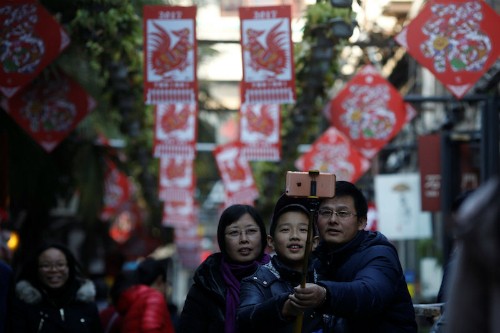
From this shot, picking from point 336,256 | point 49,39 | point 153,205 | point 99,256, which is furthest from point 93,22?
point 99,256

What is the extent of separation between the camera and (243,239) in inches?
253

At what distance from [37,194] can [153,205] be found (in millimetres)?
11796

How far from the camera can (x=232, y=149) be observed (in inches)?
918

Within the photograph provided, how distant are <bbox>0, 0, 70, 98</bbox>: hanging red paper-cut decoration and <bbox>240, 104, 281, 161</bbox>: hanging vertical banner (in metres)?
6.01

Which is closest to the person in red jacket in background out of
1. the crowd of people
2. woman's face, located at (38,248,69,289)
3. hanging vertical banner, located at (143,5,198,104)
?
woman's face, located at (38,248,69,289)

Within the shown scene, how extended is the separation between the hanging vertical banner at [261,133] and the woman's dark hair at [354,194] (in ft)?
36.3

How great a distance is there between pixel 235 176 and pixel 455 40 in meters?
12.1

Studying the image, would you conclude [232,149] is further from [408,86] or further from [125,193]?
[408,86]

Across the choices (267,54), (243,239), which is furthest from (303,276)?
(267,54)

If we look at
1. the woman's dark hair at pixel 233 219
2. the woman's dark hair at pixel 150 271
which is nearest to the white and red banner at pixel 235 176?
the woman's dark hair at pixel 150 271

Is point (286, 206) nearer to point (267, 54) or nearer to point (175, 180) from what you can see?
point (267, 54)

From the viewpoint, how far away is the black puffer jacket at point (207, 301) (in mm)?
6539

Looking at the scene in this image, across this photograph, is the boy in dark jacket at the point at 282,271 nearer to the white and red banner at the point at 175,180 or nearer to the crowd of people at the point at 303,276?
the crowd of people at the point at 303,276

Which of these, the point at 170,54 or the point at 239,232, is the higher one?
the point at 170,54
